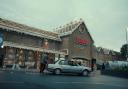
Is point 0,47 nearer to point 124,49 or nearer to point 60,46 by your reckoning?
point 60,46

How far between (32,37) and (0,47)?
24.0 feet

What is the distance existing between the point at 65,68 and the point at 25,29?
1556cm

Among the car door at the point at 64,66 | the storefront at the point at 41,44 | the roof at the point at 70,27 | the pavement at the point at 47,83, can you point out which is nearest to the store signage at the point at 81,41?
the storefront at the point at 41,44

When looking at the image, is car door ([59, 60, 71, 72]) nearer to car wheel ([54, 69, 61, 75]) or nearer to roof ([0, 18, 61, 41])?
car wheel ([54, 69, 61, 75])

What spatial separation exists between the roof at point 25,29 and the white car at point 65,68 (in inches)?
535

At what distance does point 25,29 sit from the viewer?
33375mm

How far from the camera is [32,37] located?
112 feet

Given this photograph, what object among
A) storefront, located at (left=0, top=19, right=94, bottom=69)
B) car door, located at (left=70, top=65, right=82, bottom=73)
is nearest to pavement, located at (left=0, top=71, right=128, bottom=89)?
car door, located at (left=70, top=65, right=82, bottom=73)

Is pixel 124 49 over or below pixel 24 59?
over

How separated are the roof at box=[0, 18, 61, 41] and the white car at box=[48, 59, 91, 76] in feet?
44.5

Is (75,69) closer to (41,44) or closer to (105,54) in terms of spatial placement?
(41,44)

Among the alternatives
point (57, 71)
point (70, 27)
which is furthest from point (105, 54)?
point (57, 71)

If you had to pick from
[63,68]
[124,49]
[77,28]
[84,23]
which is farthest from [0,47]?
[124,49]

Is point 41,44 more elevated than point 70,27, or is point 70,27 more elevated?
point 70,27
